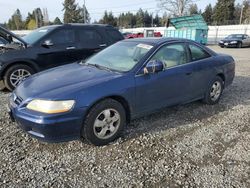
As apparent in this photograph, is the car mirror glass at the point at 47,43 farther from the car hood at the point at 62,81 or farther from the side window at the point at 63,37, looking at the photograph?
the car hood at the point at 62,81

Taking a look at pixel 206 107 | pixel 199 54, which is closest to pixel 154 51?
pixel 199 54

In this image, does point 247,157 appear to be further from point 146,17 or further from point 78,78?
point 146,17

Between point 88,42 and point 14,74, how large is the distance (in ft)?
7.00

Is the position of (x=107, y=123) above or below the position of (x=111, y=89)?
below

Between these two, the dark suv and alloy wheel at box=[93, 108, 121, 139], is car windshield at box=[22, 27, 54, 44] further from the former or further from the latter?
alloy wheel at box=[93, 108, 121, 139]

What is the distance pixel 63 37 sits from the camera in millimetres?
6707

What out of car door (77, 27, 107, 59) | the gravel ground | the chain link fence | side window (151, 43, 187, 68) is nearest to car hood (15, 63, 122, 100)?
the gravel ground

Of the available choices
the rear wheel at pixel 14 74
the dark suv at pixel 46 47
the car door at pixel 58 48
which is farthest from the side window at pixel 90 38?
the rear wheel at pixel 14 74

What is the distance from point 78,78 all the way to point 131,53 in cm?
109

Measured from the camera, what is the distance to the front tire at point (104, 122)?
338 centimetres

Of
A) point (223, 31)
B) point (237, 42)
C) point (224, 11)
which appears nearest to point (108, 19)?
point (224, 11)

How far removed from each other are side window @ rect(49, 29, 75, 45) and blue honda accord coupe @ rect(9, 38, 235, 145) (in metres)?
2.37

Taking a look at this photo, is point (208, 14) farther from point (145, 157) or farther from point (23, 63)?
point (145, 157)

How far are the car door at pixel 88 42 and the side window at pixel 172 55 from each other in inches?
120
